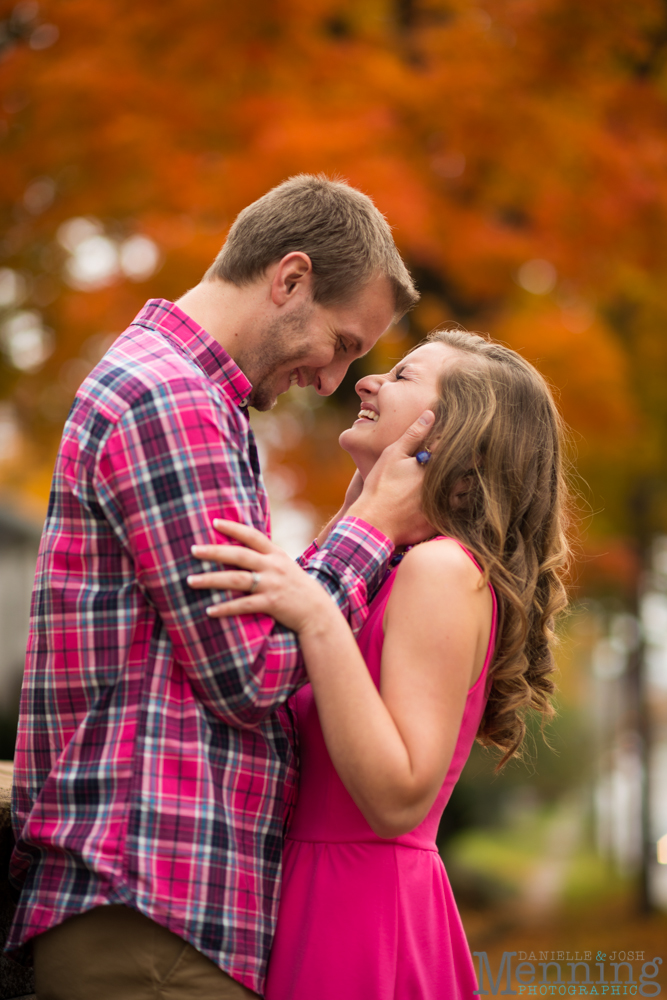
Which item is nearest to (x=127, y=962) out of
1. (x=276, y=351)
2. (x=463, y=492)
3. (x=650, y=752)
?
(x=463, y=492)


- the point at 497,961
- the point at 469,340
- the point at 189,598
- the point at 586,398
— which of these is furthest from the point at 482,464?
the point at 497,961

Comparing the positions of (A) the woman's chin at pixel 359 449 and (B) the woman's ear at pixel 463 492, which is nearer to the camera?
(B) the woman's ear at pixel 463 492

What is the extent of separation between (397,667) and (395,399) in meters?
0.79

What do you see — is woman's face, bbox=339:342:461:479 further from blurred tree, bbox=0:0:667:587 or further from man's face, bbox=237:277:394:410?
blurred tree, bbox=0:0:667:587

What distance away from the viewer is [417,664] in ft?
6.91

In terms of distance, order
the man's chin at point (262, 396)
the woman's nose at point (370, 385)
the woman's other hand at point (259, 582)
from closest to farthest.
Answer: the woman's other hand at point (259, 582)
the man's chin at point (262, 396)
the woman's nose at point (370, 385)

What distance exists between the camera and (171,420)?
1912 mm

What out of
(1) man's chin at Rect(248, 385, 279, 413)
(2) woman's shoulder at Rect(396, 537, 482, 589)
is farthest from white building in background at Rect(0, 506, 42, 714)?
(2) woman's shoulder at Rect(396, 537, 482, 589)

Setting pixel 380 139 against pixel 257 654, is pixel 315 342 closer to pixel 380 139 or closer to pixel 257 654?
pixel 257 654

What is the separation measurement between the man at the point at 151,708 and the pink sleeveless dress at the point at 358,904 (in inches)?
5.4

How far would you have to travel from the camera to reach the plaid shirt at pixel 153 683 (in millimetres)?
1868

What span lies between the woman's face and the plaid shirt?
531 mm

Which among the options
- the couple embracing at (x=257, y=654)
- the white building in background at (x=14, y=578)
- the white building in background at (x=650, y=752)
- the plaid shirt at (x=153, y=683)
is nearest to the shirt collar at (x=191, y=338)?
the couple embracing at (x=257, y=654)

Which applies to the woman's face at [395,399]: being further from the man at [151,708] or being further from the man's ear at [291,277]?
the man at [151,708]
